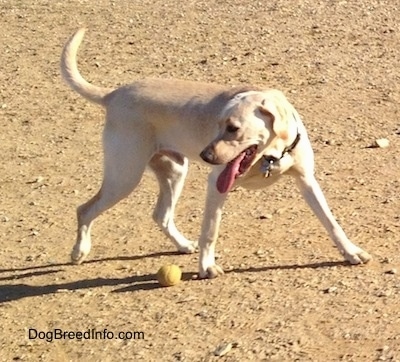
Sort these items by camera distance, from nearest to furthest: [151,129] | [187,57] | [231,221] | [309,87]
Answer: [151,129]
[231,221]
[309,87]
[187,57]

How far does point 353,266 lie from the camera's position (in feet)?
19.8

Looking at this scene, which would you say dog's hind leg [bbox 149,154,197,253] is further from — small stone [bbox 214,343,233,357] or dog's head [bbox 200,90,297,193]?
small stone [bbox 214,343,233,357]

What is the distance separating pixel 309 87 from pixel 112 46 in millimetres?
2924

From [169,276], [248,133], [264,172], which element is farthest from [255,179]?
[169,276]

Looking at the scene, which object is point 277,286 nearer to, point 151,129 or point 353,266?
point 353,266

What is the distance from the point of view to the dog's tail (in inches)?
260

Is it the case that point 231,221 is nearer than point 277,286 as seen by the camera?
No

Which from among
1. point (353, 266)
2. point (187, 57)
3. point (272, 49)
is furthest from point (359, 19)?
point (353, 266)

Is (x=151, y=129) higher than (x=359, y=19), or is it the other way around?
(x=151, y=129)

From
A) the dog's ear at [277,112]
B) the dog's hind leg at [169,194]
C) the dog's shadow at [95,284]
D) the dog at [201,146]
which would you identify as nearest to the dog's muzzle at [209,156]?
the dog at [201,146]

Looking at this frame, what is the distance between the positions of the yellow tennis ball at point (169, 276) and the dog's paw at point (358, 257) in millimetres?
943

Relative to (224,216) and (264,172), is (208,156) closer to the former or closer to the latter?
(264,172)

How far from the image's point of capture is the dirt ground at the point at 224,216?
5.45m

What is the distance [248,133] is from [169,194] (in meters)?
1.24
